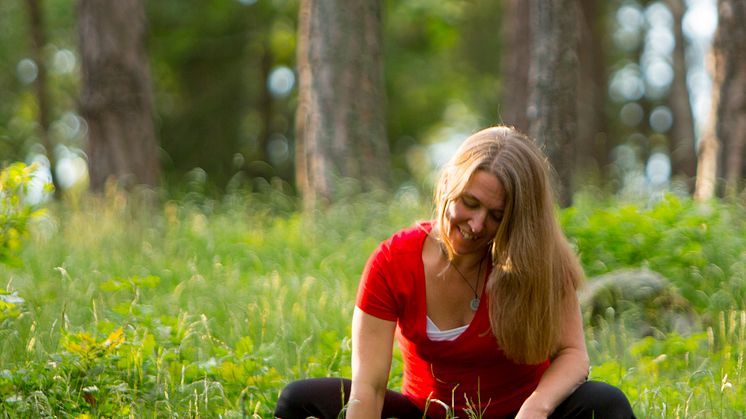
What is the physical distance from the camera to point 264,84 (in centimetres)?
2269

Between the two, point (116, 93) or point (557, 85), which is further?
point (116, 93)

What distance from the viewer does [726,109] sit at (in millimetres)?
9062

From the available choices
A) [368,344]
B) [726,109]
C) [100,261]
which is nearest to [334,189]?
[100,261]

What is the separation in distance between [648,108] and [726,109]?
2182 cm

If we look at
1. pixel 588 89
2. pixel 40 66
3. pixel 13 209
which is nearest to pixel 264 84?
pixel 40 66

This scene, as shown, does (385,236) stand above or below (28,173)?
below

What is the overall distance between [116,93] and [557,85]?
449cm

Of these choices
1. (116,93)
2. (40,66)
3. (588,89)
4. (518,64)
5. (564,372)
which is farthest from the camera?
(40,66)

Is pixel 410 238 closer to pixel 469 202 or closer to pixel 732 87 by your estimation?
pixel 469 202

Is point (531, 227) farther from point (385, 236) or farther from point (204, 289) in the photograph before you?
point (385, 236)

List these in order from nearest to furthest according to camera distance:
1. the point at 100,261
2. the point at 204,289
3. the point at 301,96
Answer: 1. the point at 204,289
2. the point at 100,261
3. the point at 301,96

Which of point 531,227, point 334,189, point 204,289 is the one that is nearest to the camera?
point 531,227

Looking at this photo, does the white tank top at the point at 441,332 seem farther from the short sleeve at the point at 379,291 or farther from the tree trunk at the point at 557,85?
the tree trunk at the point at 557,85

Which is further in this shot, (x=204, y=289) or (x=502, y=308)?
(x=204, y=289)
